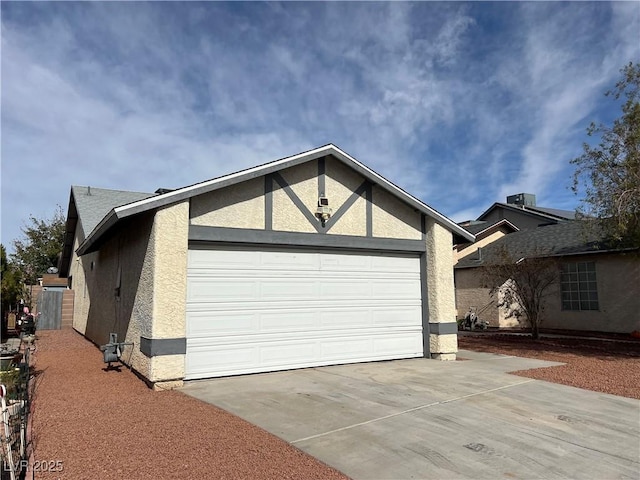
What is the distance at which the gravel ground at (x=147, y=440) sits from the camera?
153 inches

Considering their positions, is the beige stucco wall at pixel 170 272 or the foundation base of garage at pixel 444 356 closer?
the beige stucco wall at pixel 170 272

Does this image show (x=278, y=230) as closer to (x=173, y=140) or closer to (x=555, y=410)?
(x=555, y=410)

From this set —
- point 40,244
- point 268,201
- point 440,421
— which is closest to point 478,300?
point 268,201

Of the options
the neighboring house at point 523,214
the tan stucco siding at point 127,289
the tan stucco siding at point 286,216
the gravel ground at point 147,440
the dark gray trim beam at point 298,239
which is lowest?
the gravel ground at point 147,440

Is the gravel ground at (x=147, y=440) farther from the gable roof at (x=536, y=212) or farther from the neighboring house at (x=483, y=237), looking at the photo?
the gable roof at (x=536, y=212)

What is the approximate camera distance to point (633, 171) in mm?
10438

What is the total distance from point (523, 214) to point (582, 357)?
22333mm

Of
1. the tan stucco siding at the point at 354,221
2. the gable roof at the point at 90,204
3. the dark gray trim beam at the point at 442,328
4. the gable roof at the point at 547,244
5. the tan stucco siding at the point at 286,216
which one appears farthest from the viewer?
the gable roof at the point at 547,244

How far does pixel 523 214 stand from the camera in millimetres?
30969

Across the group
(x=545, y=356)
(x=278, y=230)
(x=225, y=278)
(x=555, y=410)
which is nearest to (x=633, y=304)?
(x=545, y=356)

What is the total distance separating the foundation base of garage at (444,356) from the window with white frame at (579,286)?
9808 millimetres

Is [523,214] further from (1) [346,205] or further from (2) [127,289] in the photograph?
(2) [127,289]

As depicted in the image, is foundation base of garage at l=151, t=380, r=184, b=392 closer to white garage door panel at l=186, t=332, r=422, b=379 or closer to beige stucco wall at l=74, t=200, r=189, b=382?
beige stucco wall at l=74, t=200, r=189, b=382

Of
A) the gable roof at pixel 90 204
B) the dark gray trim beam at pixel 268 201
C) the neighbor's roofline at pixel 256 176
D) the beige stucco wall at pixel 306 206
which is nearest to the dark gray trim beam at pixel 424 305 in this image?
the beige stucco wall at pixel 306 206
